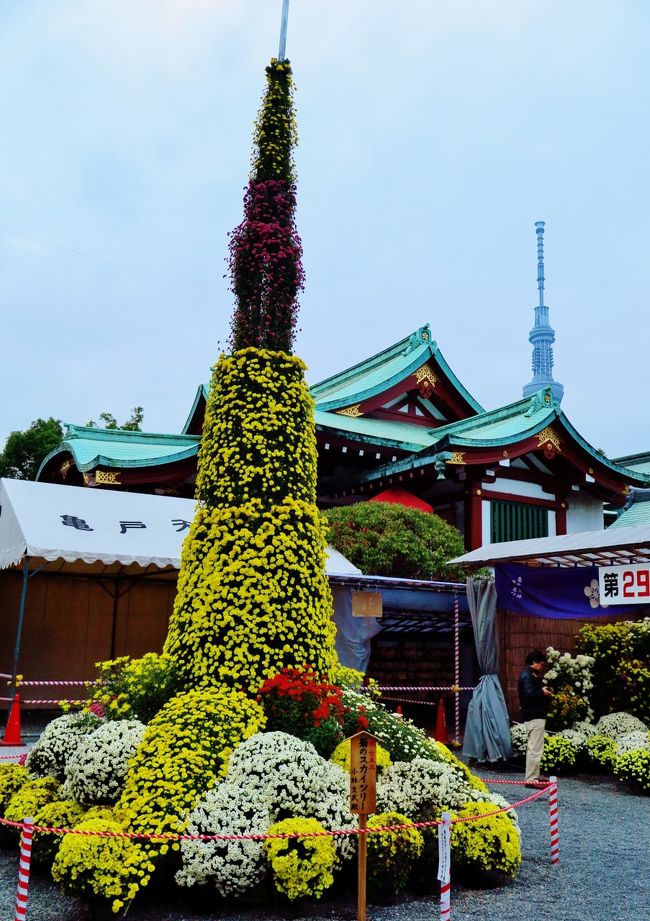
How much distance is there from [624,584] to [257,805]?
800 cm

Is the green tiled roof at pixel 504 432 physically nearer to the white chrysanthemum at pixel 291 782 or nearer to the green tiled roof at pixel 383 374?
the green tiled roof at pixel 383 374

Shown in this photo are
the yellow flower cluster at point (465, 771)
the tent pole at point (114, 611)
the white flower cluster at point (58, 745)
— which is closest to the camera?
the yellow flower cluster at point (465, 771)

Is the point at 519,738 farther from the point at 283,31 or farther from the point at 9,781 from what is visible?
the point at 283,31

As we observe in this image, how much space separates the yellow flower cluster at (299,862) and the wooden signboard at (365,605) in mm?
8359

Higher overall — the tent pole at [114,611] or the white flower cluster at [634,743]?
the tent pole at [114,611]

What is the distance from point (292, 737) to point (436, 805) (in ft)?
4.22

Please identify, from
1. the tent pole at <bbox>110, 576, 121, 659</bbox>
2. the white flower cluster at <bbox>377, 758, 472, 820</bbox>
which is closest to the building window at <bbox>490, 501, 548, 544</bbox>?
the tent pole at <bbox>110, 576, 121, 659</bbox>

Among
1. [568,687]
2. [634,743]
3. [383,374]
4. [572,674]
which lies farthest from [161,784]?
[383,374]

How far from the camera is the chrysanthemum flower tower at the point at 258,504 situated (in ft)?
24.8

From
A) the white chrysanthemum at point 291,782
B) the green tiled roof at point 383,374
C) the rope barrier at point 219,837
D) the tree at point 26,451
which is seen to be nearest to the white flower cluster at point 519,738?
the white chrysanthemum at point 291,782

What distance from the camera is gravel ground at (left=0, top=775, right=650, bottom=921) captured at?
5.59m

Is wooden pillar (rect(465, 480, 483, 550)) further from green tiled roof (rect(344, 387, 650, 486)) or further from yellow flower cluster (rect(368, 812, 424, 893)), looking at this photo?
yellow flower cluster (rect(368, 812, 424, 893))

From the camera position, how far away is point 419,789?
6.67 m

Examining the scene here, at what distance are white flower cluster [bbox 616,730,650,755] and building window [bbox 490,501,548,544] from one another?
7848 millimetres
